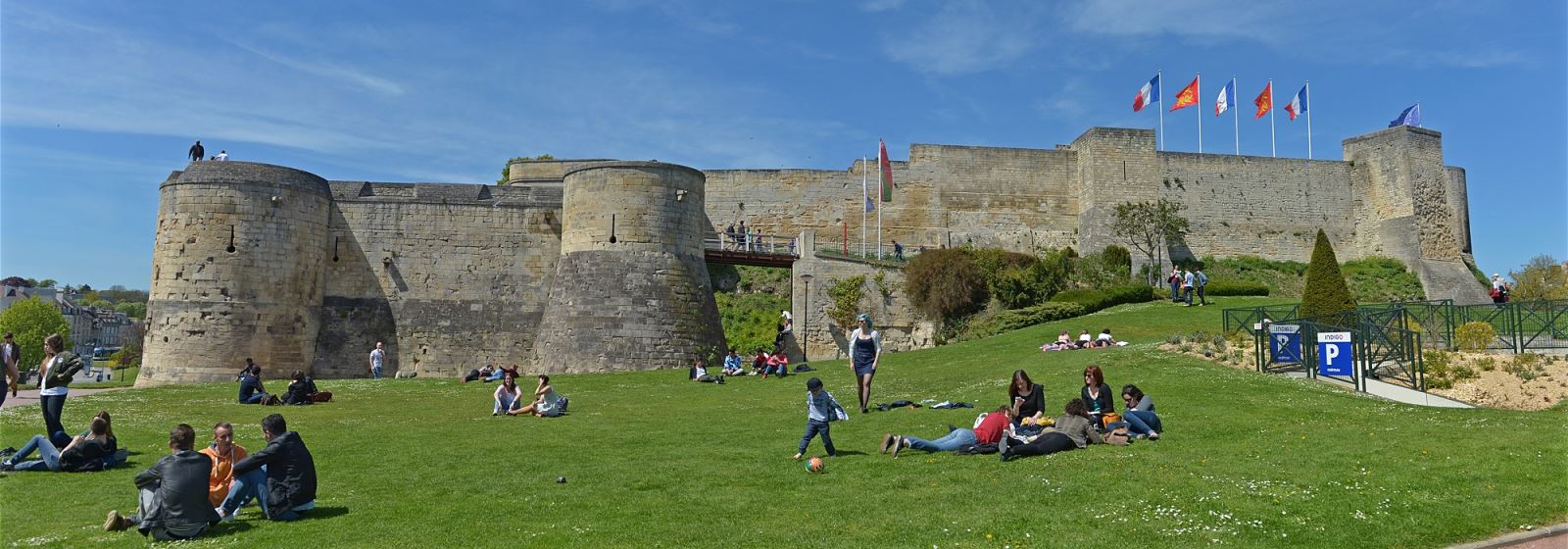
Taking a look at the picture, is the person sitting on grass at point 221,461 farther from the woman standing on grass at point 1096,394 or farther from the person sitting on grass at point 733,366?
the person sitting on grass at point 733,366

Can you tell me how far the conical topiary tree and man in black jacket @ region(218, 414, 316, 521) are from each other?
19.2 m

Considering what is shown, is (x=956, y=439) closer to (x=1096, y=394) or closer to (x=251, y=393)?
(x=1096, y=394)

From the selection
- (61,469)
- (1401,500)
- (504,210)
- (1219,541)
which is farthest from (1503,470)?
(504,210)

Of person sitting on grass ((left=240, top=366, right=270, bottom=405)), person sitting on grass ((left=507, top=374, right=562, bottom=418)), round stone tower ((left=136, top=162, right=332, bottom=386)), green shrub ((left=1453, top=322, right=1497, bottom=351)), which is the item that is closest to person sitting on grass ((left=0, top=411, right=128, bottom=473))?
person sitting on grass ((left=507, top=374, right=562, bottom=418))

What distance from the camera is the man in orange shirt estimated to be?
8.18 metres

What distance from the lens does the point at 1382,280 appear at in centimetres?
4291

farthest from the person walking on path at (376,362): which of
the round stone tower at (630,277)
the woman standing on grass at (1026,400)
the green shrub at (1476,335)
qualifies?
the green shrub at (1476,335)

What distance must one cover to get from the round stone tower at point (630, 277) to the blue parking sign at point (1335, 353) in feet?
52.9

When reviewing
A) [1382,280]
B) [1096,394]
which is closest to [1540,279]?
[1382,280]

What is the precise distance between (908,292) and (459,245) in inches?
575

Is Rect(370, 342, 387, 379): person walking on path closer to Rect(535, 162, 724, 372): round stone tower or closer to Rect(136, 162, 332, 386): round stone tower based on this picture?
Rect(136, 162, 332, 386): round stone tower

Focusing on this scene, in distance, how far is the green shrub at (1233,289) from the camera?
3288cm

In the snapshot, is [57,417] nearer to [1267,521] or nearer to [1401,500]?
[1267,521]

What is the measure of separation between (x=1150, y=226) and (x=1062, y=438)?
116 ft
